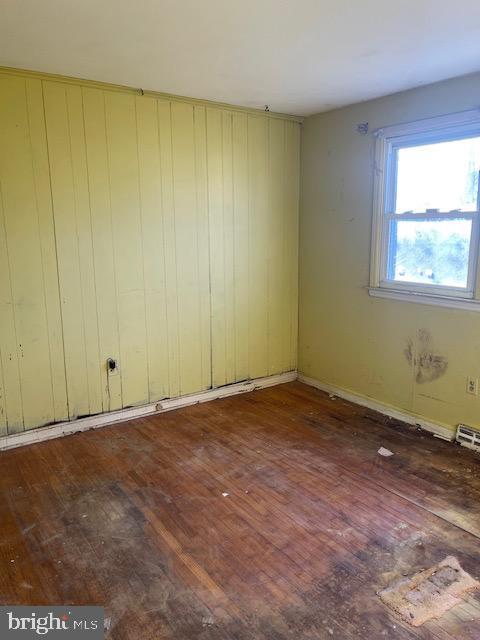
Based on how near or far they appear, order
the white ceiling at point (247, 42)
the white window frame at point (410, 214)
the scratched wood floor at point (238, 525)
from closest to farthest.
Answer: the scratched wood floor at point (238, 525)
the white ceiling at point (247, 42)
the white window frame at point (410, 214)

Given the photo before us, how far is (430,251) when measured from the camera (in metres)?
3.37

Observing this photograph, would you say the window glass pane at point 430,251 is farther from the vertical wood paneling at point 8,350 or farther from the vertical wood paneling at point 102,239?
the vertical wood paneling at point 8,350

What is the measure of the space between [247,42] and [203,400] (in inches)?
106

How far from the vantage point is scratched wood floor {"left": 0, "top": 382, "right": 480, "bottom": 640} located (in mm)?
1849

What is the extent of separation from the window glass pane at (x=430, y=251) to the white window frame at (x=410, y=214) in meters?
0.04

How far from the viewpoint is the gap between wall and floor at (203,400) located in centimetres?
329

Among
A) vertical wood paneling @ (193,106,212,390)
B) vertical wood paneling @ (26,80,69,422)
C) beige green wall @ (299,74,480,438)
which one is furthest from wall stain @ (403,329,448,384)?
vertical wood paneling @ (26,80,69,422)

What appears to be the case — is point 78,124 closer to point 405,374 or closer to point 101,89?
point 101,89

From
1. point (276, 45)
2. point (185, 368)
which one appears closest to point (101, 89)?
point (276, 45)

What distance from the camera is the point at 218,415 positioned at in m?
3.78

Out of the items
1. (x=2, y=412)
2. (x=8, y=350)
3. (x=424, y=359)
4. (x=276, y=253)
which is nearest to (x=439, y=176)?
(x=424, y=359)

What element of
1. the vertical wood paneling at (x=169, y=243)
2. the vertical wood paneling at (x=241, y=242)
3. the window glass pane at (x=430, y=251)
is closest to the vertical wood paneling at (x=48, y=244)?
the vertical wood paneling at (x=169, y=243)

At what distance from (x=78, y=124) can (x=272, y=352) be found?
2482mm

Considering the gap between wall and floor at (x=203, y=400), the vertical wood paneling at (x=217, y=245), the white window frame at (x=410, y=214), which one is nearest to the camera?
the white window frame at (x=410, y=214)
